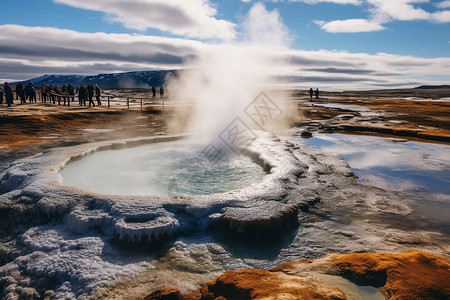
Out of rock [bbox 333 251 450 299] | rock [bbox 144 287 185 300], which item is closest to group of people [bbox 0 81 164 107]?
rock [bbox 144 287 185 300]

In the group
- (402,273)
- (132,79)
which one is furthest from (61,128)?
(132,79)

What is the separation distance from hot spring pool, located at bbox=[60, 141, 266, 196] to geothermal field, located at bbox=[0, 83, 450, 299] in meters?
0.04

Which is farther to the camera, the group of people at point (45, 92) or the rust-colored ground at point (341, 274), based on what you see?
the group of people at point (45, 92)

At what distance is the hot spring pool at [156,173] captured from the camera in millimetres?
5348

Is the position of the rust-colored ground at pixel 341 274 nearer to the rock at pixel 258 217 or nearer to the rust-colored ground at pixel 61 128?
the rock at pixel 258 217

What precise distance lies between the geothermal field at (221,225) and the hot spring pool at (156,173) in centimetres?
4

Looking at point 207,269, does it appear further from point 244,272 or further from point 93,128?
point 93,128

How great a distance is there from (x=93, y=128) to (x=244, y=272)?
10701 mm

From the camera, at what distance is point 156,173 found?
6.33 meters

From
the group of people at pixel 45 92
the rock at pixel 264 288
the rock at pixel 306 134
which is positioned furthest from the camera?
the group of people at pixel 45 92

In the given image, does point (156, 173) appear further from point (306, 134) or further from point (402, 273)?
point (306, 134)

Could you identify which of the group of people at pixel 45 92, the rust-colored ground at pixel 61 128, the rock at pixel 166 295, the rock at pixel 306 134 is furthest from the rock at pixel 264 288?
the group of people at pixel 45 92

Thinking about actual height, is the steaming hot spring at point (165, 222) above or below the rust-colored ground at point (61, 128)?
below

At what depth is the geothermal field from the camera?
2676 mm
